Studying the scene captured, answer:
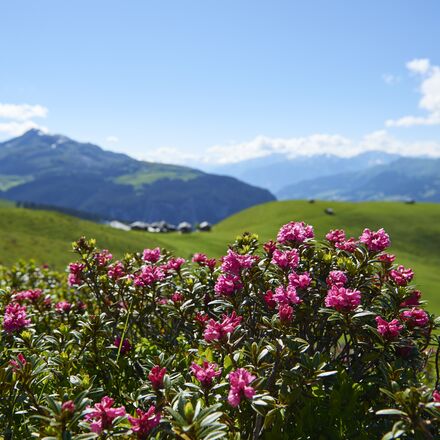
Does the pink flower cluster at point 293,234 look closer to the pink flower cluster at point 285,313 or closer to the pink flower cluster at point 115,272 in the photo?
the pink flower cluster at point 285,313

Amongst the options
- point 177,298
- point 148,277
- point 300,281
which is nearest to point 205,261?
point 177,298

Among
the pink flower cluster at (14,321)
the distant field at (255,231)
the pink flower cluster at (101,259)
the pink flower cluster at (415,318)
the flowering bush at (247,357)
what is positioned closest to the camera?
the flowering bush at (247,357)

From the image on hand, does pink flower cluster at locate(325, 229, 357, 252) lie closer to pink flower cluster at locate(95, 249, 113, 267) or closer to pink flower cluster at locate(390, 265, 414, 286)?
pink flower cluster at locate(390, 265, 414, 286)

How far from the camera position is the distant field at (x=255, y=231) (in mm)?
46594

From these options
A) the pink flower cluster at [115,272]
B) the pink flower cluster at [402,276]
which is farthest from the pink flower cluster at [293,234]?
the pink flower cluster at [115,272]

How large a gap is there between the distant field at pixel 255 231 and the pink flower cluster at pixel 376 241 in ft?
51.6

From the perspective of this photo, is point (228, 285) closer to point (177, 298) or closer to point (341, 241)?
point (177, 298)

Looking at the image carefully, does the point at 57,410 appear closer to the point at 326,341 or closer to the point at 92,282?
the point at 326,341

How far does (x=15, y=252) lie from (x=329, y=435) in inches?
1641

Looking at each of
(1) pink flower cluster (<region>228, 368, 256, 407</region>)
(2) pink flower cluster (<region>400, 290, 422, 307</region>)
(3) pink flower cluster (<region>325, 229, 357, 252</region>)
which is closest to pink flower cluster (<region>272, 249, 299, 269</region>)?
(3) pink flower cluster (<region>325, 229, 357, 252</region>)

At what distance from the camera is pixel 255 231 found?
79.2m

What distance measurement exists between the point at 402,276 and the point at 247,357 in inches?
108

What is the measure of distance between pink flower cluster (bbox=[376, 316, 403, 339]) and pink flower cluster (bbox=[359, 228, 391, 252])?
1.54 meters

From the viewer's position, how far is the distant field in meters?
46.6
